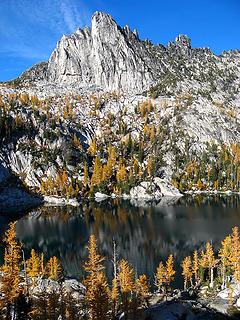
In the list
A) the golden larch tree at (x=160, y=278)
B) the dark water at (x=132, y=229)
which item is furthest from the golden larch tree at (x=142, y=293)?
the dark water at (x=132, y=229)

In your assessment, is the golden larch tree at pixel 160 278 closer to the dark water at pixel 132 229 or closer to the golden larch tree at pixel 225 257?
the dark water at pixel 132 229

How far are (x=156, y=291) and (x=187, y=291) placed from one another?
7465 mm

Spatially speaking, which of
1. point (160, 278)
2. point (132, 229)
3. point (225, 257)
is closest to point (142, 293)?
point (160, 278)

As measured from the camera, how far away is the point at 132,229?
452 feet

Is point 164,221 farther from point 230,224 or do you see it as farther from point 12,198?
point 12,198

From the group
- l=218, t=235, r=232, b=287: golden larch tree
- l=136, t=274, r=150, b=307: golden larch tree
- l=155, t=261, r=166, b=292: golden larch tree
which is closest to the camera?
l=136, t=274, r=150, b=307: golden larch tree

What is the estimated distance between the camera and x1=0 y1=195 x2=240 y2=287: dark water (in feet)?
345

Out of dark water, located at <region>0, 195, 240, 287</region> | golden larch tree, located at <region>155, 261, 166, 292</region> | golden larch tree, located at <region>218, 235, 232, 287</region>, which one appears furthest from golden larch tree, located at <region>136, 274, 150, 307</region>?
golden larch tree, located at <region>218, 235, 232, 287</region>

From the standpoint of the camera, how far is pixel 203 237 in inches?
4702

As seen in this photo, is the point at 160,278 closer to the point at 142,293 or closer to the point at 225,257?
the point at 142,293

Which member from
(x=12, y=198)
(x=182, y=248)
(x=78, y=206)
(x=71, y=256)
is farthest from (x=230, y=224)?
(x=12, y=198)

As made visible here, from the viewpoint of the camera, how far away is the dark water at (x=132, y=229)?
105188 millimetres

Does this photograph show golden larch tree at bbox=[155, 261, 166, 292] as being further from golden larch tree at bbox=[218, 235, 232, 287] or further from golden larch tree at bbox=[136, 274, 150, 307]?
golden larch tree at bbox=[218, 235, 232, 287]

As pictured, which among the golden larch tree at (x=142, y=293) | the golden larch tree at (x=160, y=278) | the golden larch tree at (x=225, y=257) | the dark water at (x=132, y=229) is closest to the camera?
the golden larch tree at (x=142, y=293)
